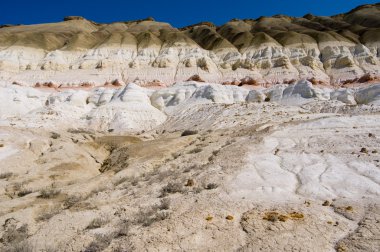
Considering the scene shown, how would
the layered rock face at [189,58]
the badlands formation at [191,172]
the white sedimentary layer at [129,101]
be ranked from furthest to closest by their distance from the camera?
the layered rock face at [189,58] < the white sedimentary layer at [129,101] < the badlands formation at [191,172]

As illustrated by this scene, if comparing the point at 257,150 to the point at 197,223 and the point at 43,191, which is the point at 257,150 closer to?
the point at 197,223

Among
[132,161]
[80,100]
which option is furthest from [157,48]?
[132,161]

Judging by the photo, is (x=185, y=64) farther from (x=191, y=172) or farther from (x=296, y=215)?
(x=296, y=215)

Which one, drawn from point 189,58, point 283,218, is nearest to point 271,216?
point 283,218

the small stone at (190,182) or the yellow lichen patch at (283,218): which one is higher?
the yellow lichen patch at (283,218)

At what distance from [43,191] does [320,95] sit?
24.7 metres

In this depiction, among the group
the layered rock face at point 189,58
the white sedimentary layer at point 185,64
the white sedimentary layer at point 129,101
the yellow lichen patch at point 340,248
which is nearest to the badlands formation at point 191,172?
the yellow lichen patch at point 340,248

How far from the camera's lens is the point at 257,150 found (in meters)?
12.3

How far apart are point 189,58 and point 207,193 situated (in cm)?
4790

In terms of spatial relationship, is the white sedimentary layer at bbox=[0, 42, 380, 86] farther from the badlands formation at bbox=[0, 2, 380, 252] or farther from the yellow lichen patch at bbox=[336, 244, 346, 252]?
the yellow lichen patch at bbox=[336, 244, 346, 252]

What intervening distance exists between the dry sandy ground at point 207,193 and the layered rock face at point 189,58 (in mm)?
34403

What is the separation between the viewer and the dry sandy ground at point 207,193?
20.5 ft

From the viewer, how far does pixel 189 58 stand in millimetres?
54781

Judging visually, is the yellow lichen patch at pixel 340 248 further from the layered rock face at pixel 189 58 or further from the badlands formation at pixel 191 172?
the layered rock face at pixel 189 58
